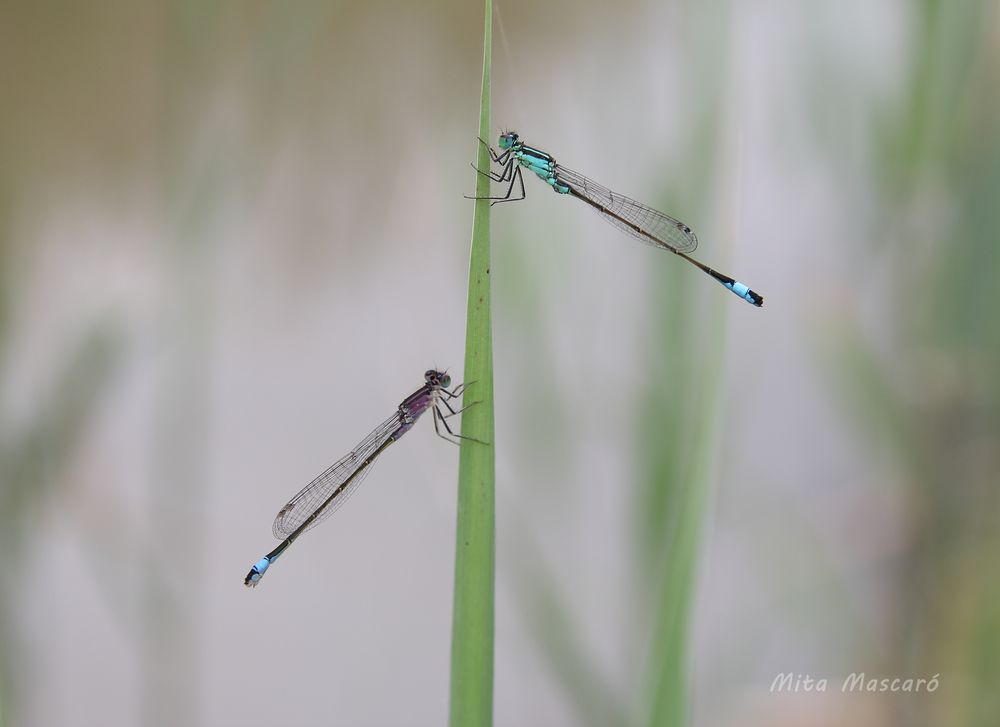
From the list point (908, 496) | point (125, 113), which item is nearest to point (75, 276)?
point (125, 113)

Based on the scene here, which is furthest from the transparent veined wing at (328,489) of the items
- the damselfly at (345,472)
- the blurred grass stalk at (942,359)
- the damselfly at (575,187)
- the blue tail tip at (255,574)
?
the blurred grass stalk at (942,359)

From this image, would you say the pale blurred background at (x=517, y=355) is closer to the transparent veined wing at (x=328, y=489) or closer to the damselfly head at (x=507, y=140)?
the damselfly head at (x=507, y=140)

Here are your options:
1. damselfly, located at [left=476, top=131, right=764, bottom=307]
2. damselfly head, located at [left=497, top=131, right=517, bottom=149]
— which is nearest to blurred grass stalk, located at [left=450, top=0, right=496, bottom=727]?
damselfly, located at [left=476, top=131, right=764, bottom=307]

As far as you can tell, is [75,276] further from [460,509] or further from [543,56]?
[460,509]
